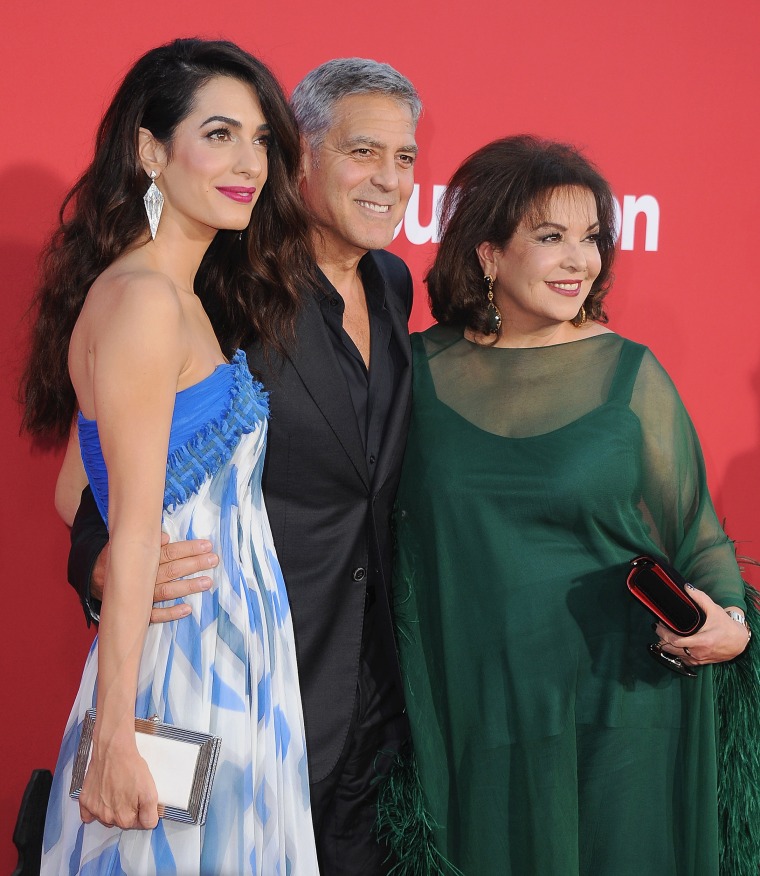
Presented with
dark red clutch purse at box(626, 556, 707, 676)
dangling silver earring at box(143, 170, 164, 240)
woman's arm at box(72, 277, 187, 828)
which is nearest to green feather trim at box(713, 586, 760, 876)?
dark red clutch purse at box(626, 556, 707, 676)

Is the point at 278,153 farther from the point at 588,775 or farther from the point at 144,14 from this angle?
the point at 588,775

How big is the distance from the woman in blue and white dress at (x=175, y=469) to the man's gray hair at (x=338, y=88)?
0.95ft

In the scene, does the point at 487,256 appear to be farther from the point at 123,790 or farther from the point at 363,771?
the point at 123,790

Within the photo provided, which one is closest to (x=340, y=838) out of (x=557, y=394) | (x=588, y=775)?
(x=588, y=775)

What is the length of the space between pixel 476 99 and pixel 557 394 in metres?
1.01

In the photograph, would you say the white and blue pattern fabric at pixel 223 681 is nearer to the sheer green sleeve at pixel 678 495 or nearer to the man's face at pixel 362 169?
the man's face at pixel 362 169

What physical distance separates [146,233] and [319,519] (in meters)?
0.58

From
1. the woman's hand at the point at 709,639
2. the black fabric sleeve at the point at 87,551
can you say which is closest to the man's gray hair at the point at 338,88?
the black fabric sleeve at the point at 87,551

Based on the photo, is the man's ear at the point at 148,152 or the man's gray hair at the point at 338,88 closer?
the man's ear at the point at 148,152

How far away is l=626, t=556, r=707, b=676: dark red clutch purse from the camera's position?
1.74 meters

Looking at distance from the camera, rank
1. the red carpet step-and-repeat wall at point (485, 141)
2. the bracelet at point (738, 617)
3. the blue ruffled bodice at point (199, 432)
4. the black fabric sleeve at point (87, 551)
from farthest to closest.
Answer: the red carpet step-and-repeat wall at point (485, 141) → the bracelet at point (738, 617) → the black fabric sleeve at point (87, 551) → the blue ruffled bodice at point (199, 432)

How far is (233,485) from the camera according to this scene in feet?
5.18

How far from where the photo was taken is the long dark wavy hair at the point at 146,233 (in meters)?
1.59

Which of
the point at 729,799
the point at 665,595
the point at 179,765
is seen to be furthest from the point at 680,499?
the point at 179,765
